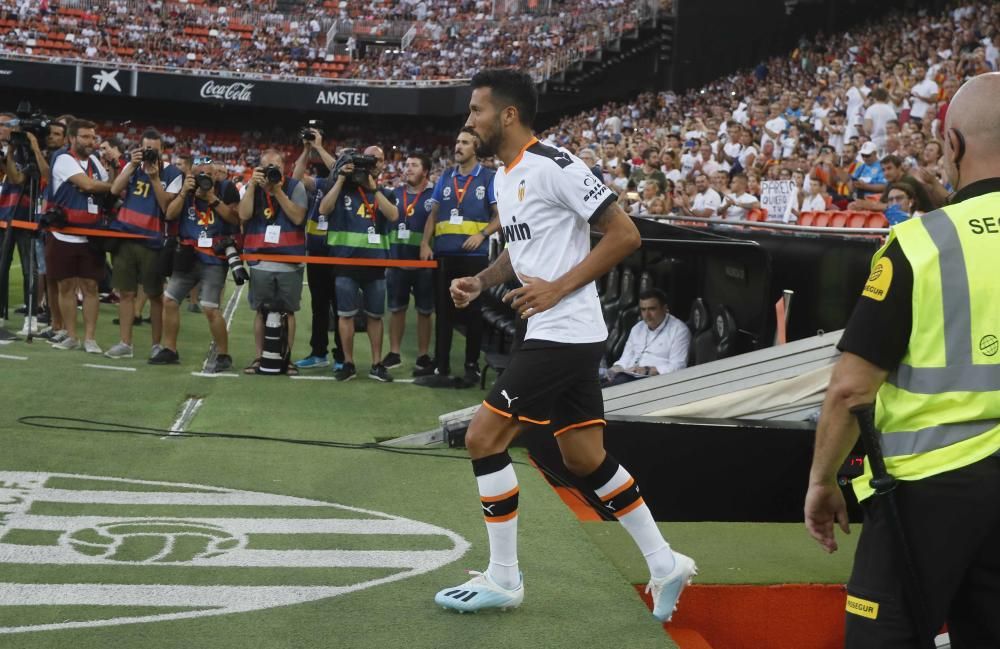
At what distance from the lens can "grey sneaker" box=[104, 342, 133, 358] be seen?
387 inches

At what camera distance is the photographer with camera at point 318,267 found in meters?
9.72

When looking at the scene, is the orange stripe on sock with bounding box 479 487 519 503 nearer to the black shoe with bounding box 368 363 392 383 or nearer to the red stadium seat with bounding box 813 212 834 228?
the black shoe with bounding box 368 363 392 383

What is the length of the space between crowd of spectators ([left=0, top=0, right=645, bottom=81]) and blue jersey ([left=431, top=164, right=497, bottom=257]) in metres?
30.8

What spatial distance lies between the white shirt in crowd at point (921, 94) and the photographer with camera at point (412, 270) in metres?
6.61

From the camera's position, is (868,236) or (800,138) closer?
(868,236)

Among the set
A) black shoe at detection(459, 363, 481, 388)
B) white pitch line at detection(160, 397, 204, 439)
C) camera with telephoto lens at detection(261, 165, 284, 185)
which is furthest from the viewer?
black shoe at detection(459, 363, 481, 388)

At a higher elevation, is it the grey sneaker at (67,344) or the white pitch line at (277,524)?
the white pitch line at (277,524)

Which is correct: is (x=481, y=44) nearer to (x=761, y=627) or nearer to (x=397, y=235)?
(x=397, y=235)

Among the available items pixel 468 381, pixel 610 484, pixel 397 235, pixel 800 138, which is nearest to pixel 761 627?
pixel 610 484

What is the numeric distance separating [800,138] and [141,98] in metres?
33.7

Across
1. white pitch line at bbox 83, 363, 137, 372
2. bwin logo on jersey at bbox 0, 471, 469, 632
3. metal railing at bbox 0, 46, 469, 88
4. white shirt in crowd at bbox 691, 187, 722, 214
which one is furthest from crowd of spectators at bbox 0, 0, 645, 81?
bwin logo on jersey at bbox 0, 471, 469, 632

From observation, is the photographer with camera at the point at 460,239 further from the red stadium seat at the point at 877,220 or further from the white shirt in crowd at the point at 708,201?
the white shirt in crowd at the point at 708,201

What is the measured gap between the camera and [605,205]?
3984mm

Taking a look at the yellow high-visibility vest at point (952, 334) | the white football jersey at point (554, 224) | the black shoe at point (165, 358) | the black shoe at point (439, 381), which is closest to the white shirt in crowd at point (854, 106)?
the black shoe at point (439, 381)
